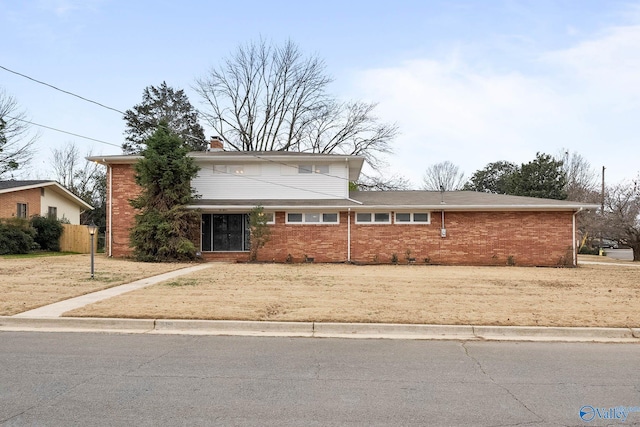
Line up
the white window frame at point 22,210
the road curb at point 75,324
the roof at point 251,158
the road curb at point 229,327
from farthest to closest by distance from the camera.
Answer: the white window frame at point 22,210
the roof at point 251,158
the road curb at point 75,324
the road curb at point 229,327

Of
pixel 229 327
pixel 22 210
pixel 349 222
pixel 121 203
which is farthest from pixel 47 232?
pixel 229 327

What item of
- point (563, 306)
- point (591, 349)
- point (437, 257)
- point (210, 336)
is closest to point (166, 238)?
point (437, 257)

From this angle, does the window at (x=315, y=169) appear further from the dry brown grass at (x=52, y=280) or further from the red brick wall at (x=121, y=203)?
the red brick wall at (x=121, y=203)

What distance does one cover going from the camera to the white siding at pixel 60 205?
32344 millimetres

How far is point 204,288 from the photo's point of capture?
1249cm

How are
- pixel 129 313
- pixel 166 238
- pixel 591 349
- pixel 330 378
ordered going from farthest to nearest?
1. pixel 166 238
2. pixel 129 313
3. pixel 591 349
4. pixel 330 378

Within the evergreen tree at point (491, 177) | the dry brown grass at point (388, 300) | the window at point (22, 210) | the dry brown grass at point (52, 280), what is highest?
the evergreen tree at point (491, 177)

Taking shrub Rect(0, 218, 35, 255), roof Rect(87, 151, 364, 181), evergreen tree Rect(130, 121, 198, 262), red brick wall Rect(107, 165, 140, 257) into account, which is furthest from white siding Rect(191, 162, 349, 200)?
shrub Rect(0, 218, 35, 255)

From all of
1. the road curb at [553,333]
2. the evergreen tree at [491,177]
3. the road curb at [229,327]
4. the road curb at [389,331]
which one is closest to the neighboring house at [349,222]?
the road curb at [229,327]

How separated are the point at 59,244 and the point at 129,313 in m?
23.8

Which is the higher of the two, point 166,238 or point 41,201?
point 41,201

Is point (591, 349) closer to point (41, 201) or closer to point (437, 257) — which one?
point (437, 257)

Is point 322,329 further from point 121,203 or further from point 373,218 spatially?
point 121,203

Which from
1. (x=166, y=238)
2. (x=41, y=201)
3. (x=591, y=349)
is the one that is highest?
(x=41, y=201)
